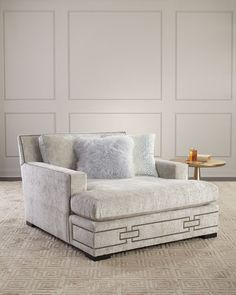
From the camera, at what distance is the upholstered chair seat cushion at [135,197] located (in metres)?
2.87

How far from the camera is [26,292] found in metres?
2.43

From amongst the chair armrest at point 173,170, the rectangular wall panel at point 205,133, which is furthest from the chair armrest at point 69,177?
the rectangular wall panel at point 205,133

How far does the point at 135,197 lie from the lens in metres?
2.98

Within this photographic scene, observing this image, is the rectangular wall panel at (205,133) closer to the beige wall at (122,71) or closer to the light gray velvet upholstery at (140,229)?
the beige wall at (122,71)

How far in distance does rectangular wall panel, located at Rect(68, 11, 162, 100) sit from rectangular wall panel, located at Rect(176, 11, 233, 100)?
30 cm

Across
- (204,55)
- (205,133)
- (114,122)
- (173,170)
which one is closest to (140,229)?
(173,170)

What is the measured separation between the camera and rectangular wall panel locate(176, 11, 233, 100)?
6152 millimetres

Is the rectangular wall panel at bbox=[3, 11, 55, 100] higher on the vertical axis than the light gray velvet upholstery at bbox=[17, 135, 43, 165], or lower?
higher

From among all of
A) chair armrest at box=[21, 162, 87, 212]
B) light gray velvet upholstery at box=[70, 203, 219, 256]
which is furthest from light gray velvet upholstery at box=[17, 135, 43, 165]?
light gray velvet upholstery at box=[70, 203, 219, 256]

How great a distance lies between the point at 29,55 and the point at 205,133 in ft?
8.50

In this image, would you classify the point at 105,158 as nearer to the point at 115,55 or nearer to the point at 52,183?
the point at 52,183

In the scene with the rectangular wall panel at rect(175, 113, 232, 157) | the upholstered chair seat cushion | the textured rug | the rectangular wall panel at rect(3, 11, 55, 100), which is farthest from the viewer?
the rectangular wall panel at rect(175, 113, 232, 157)

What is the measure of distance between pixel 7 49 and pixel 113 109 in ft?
5.31

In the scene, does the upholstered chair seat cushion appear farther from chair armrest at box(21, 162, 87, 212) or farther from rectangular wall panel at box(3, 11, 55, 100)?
rectangular wall panel at box(3, 11, 55, 100)
